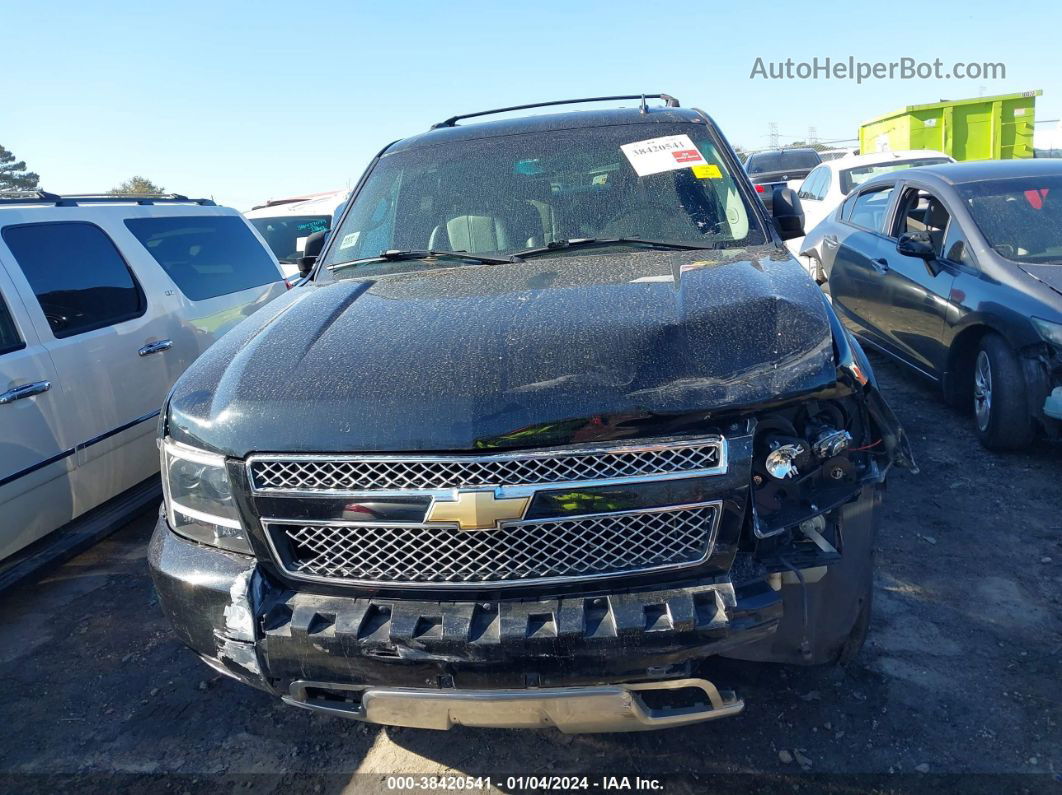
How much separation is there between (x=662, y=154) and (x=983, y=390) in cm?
289

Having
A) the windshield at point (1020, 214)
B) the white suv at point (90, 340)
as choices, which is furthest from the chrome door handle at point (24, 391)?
the windshield at point (1020, 214)

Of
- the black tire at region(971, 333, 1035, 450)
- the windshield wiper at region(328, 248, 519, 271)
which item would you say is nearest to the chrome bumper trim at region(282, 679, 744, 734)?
the windshield wiper at region(328, 248, 519, 271)

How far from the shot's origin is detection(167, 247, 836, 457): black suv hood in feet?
6.31

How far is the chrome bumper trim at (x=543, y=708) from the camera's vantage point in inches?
75.6

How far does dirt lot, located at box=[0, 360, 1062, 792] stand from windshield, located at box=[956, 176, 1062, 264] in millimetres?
1995

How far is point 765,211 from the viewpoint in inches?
128

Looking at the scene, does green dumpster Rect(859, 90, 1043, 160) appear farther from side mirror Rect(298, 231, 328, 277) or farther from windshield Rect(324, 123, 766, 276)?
side mirror Rect(298, 231, 328, 277)

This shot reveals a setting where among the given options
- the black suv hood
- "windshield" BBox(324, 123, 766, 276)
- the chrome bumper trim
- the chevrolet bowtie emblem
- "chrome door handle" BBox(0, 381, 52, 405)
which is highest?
"windshield" BBox(324, 123, 766, 276)

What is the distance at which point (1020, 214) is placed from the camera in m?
5.05

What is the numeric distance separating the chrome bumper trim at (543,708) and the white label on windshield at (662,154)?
2.16 metres

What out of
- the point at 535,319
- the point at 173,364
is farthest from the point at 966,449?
the point at 173,364

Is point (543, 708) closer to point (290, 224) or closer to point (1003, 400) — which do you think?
point (1003, 400)

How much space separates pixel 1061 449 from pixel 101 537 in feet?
18.5

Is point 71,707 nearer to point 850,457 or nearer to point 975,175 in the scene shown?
point 850,457
